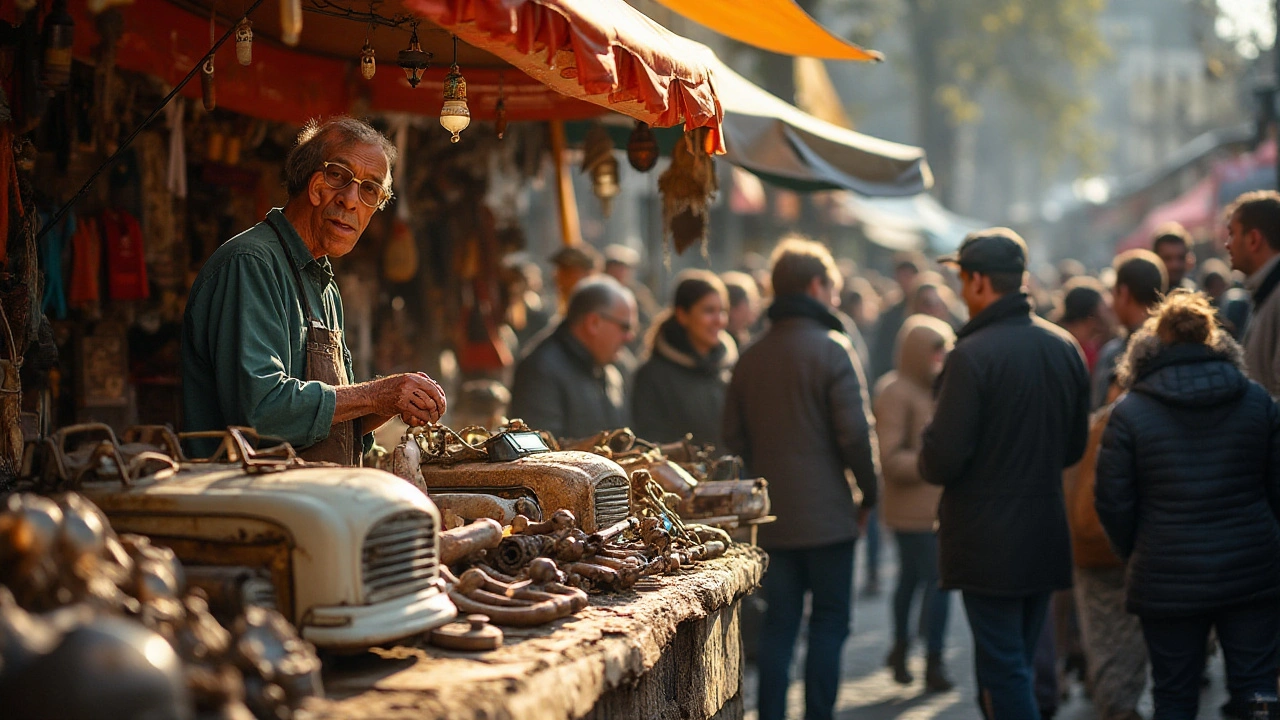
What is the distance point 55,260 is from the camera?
5.16m

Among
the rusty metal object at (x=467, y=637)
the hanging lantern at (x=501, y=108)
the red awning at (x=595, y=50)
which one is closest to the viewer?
the rusty metal object at (x=467, y=637)

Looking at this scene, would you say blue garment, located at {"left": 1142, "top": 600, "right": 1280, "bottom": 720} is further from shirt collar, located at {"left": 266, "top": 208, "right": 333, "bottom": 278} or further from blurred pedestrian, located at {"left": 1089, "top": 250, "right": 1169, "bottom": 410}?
shirt collar, located at {"left": 266, "top": 208, "right": 333, "bottom": 278}

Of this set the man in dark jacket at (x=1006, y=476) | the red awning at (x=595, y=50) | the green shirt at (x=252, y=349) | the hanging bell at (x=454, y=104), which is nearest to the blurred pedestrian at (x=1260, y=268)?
the man in dark jacket at (x=1006, y=476)

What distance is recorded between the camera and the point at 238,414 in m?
3.41

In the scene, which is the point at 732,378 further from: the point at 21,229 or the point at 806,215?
the point at 806,215

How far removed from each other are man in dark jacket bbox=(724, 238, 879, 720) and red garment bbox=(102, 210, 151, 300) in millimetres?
2503

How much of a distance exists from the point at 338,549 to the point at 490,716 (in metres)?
0.46

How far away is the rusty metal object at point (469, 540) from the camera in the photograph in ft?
10.6

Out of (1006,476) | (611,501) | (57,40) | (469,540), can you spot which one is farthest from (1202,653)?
(57,40)

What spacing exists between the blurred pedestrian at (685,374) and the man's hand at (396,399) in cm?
334

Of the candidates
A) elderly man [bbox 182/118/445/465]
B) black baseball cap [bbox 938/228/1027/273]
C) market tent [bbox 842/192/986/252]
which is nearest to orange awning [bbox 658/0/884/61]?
black baseball cap [bbox 938/228/1027/273]

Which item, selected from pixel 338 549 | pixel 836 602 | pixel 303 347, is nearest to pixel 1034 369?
pixel 836 602

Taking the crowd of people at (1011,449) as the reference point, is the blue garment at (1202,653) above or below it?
below

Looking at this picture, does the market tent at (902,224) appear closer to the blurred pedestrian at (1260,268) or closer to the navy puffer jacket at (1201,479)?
the blurred pedestrian at (1260,268)
